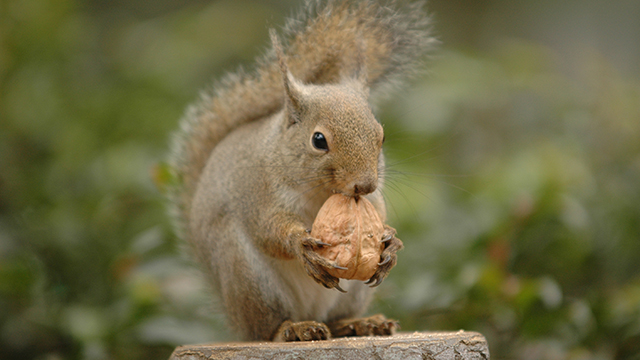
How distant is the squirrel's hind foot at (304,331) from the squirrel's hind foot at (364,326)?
0.60 ft

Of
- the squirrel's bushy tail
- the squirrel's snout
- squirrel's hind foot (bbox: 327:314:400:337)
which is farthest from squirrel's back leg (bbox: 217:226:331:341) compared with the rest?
the squirrel's bushy tail

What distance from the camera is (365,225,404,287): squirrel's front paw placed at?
1598 mm

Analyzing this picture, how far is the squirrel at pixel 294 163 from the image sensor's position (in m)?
1.63

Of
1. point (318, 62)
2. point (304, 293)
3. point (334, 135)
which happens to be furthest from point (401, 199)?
point (334, 135)

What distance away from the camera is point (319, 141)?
5.40 feet

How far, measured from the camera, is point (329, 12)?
2.04 meters

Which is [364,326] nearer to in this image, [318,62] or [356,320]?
[356,320]

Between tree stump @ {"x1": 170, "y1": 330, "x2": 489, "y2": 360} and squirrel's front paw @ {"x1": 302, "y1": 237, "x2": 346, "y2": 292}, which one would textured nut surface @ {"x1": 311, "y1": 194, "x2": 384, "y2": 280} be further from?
tree stump @ {"x1": 170, "y1": 330, "x2": 489, "y2": 360}

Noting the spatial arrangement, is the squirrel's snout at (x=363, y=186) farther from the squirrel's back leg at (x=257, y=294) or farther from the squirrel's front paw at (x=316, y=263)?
the squirrel's back leg at (x=257, y=294)

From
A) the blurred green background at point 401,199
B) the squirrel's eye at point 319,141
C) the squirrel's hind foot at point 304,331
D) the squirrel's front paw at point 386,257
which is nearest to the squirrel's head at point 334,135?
the squirrel's eye at point 319,141

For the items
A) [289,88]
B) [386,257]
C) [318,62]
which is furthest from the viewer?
[318,62]

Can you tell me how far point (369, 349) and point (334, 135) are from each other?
1.81 feet

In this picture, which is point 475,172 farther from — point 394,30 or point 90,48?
point 90,48

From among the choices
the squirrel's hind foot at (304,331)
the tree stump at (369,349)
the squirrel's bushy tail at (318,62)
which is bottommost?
the tree stump at (369,349)
